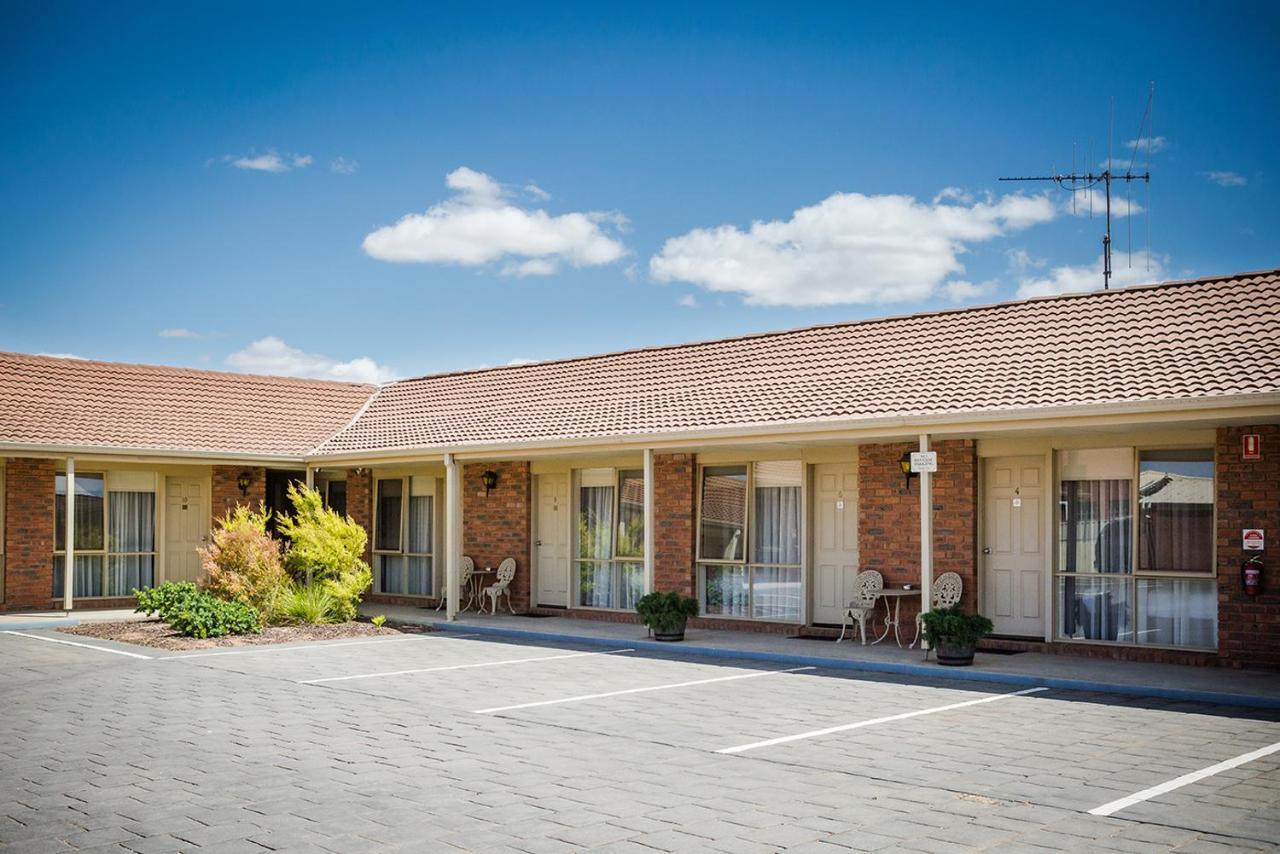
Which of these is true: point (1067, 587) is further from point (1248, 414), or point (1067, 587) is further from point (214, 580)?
point (214, 580)

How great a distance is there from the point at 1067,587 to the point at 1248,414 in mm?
3842

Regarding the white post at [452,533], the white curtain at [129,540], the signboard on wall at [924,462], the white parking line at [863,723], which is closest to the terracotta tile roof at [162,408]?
the white curtain at [129,540]

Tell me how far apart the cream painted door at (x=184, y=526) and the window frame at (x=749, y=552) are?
10000 millimetres

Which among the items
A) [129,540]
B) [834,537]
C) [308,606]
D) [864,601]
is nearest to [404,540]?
[308,606]

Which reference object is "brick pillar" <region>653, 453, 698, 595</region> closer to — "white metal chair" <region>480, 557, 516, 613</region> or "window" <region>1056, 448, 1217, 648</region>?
"white metal chair" <region>480, 557, 516, 613</region>

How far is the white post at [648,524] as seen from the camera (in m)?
15.6

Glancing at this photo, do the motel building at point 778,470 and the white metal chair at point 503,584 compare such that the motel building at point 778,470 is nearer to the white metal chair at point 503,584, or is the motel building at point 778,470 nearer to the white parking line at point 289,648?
the white metal chair at point 503,584

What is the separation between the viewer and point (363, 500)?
22.8 m

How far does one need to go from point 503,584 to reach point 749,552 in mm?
4791

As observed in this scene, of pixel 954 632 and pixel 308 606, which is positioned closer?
pixel 954 632

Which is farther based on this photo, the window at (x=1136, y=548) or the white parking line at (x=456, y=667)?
the window at (x=1136, y=548)

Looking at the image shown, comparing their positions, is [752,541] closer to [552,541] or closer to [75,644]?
[552,541]

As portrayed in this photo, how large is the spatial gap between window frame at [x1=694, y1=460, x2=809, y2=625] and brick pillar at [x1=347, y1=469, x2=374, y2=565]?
8007mm

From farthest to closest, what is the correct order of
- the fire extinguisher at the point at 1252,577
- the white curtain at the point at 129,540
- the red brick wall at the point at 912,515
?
1. the white curtain at the point at 129,540
2. the red brick wall at the point at 912,515
3. the fire extinguisher at the point at 1252,577
